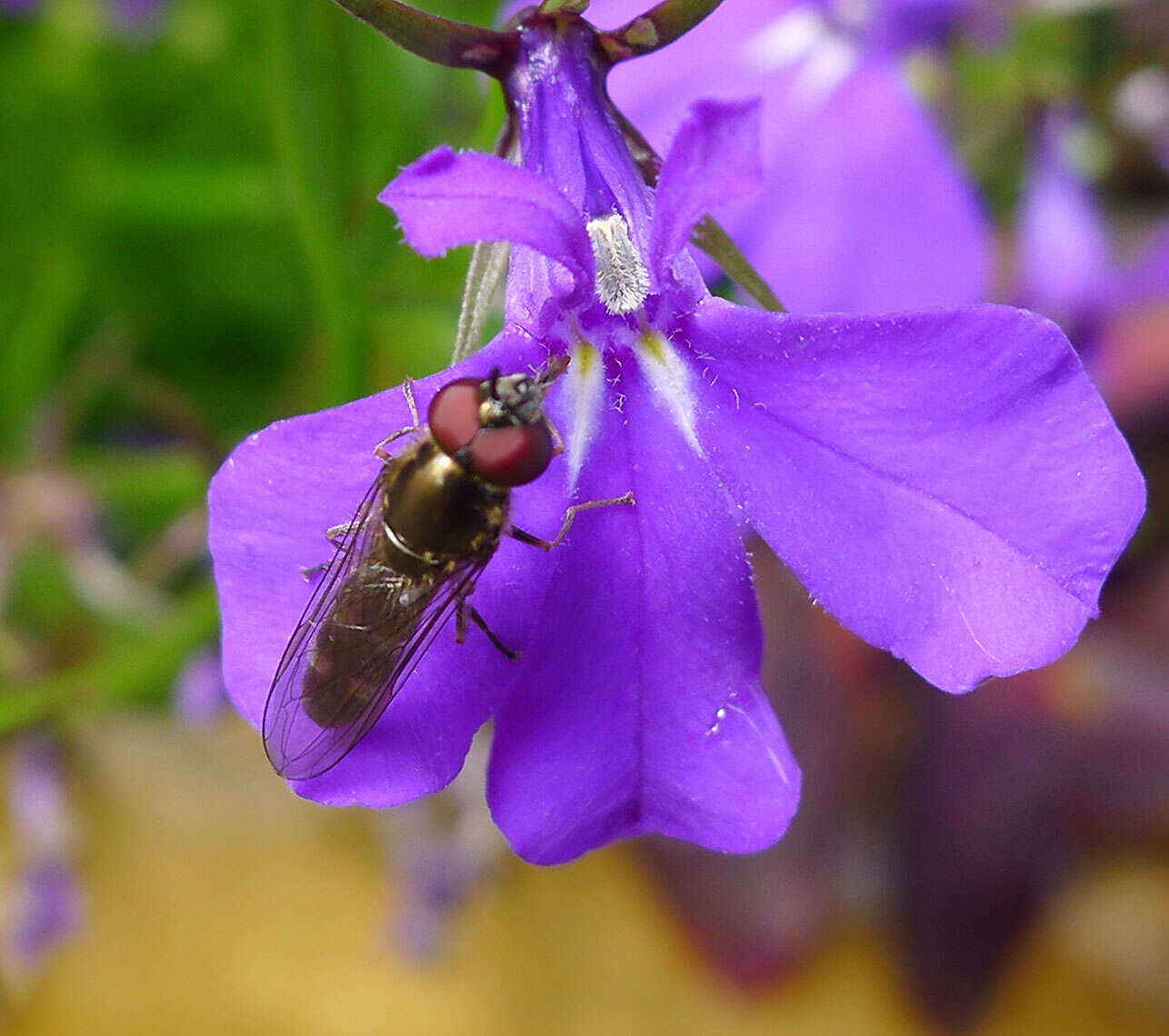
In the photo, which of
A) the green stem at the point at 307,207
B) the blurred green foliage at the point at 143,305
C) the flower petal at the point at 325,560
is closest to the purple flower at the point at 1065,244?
the blurred green foliage at the point at 143,305

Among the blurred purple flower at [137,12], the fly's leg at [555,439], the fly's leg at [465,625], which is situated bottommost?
the blurred purple flower at [137,12]

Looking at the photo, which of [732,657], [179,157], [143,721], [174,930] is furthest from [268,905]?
[732,657]

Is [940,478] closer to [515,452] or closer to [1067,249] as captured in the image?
[515,452]

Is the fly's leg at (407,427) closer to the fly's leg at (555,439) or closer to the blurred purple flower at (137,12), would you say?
the fly's leg at (555,439)

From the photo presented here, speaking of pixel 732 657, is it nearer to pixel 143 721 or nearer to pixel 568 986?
pixel 143 721

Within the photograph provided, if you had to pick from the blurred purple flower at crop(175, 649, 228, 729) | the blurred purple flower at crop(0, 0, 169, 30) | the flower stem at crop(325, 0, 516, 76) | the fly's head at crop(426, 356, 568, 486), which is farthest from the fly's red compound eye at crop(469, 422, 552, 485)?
the blurred purple flower at crop(0, 0, 169, 30)
